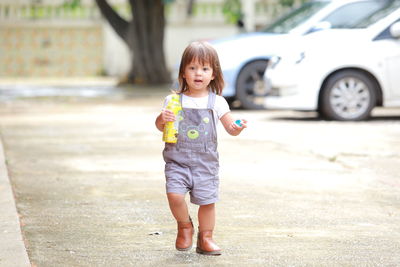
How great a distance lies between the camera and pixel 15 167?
9031mm

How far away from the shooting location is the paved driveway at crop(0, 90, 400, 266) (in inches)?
214

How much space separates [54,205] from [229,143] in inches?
174

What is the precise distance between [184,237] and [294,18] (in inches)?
450

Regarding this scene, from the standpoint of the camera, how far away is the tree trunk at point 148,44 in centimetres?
2614

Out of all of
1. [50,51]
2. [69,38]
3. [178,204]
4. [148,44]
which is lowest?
[50,51]

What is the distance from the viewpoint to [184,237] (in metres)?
5.38

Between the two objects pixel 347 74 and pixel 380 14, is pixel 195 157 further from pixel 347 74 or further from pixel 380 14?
pixel 380 14

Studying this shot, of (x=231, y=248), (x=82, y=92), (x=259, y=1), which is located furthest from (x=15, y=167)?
(x=259, y=1)

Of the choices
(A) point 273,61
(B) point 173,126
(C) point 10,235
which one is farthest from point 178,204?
(A) point 273,61

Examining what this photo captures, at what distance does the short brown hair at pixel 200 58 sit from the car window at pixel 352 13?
30.8 ft

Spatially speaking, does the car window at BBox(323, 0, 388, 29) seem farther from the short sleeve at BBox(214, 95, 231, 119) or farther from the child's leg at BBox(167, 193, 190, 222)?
the child's leg at BBox(167, 193, 190, 222)

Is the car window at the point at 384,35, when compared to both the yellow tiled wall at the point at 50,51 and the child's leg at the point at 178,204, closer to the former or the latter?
the child's leg at the point at 178,204

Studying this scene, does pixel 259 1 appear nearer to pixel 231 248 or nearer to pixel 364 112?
pixel 364 112

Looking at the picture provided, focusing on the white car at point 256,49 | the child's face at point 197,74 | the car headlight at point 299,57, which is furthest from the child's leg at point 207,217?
the white car at point 256,49
